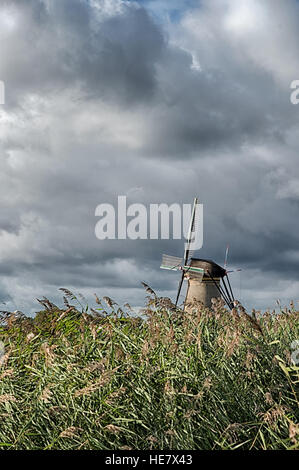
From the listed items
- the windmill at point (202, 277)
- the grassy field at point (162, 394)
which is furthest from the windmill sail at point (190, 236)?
the grassy field at point (162, 394)

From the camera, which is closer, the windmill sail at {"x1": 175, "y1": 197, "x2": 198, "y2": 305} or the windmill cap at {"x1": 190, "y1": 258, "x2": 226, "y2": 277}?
the windmill cap at {"x1": 190, "y1": 258, "x2": 226, "y2": 277}

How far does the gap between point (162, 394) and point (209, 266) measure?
2939 centimetres

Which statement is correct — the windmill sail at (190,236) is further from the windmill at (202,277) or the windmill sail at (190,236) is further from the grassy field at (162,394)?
the grassy field at (162,394)

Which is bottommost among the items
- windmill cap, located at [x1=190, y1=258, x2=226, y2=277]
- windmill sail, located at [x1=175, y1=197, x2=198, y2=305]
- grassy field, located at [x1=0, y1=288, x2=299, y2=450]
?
grassy field, located at [x1=0, y1=288, x2=299, y2=450]

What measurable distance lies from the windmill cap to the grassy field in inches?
1088

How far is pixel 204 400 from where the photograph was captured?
5.51m

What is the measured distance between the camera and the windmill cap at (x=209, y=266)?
1363 inches

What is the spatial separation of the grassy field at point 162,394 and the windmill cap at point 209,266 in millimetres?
27624

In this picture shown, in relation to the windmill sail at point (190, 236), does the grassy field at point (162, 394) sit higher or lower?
lower

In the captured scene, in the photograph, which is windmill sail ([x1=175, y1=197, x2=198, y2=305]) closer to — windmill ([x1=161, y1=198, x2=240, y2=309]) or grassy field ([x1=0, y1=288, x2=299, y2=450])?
windmill ([x1=161, y1=198, x2=240, y2=309])

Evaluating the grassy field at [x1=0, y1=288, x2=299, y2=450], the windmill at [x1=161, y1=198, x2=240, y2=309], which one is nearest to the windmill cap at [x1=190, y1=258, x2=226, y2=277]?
the windmill at [x1=161, y1=198, x2=240, y2=309]

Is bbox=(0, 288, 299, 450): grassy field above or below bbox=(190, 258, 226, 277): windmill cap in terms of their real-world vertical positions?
below

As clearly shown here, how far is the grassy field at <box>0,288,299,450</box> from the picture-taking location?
5.13 m
